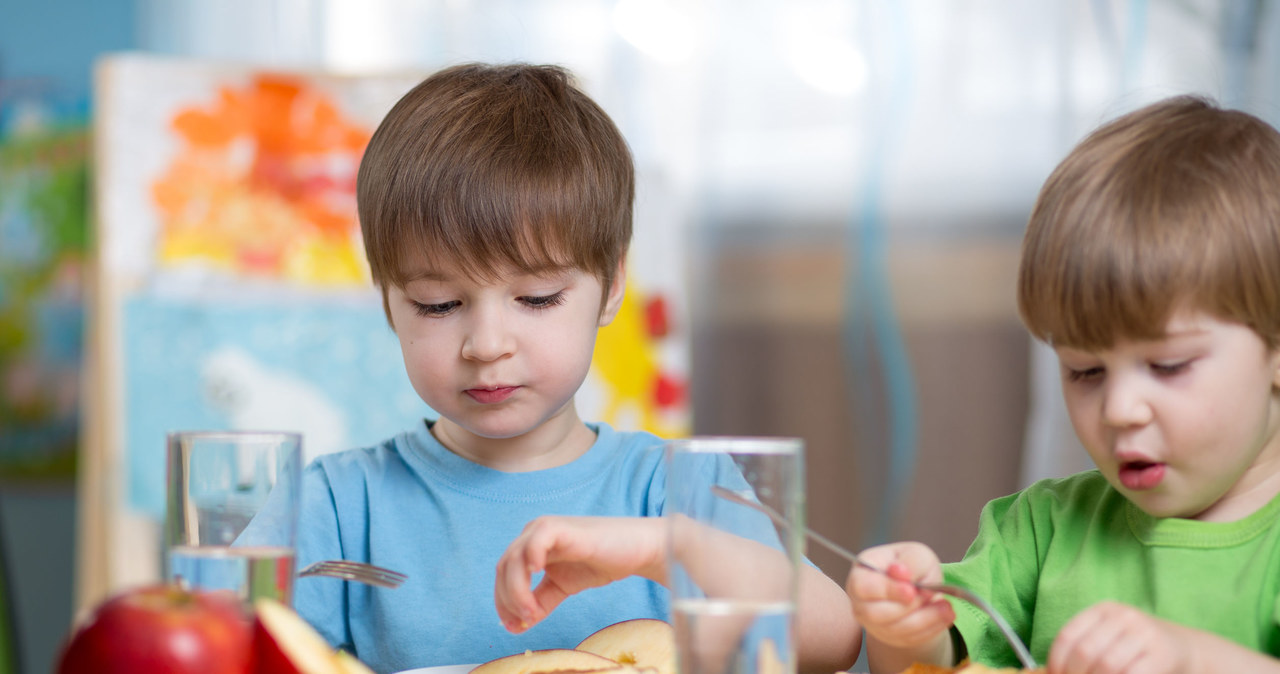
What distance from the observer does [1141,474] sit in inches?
25.2

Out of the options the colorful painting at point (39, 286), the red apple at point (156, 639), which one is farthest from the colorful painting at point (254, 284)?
the red apple at point (156, 639)

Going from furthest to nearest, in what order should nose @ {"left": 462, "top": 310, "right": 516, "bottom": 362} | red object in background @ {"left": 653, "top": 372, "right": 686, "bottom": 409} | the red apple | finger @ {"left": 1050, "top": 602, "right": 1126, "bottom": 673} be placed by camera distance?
red object in background @ {"left": 653, "top": 372, "right": 686, "bottom": 409}, nose @ {"left": 462, "top": 310, "right": 516, "bottom": 362}, finger @ {"left": 1050, "top": 602, "right": 1126, "bottom": 673}, the red apple

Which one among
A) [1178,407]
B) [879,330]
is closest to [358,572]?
[1178,407]

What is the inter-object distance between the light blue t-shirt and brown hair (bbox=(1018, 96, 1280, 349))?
0.40 m

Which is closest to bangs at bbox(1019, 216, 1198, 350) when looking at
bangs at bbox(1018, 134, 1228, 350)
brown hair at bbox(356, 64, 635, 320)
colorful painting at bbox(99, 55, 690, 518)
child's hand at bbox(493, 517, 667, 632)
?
bangs at bbox(1018, 134, 1228, 350)

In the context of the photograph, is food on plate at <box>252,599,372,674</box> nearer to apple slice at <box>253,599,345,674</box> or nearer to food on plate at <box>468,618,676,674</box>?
apple slice at <box>253,599,345,674</box>

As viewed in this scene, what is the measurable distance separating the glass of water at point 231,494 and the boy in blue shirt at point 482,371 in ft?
0.82

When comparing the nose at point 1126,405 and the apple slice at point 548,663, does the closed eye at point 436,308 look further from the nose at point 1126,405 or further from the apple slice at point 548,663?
the nose at point 1126,405

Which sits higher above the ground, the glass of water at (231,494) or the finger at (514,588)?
the glass of water at (231,494)

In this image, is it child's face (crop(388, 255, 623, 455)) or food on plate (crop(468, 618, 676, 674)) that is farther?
child's face (crop(388, 255, 623, 455))

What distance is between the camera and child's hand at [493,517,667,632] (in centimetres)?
61

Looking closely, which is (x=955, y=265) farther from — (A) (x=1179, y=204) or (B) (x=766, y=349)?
(A) (x=1179, y=204)

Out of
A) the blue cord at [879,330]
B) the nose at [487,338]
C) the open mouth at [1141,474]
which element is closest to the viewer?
the open mouth at [1141,474]

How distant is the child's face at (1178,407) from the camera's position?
0.62 metres
